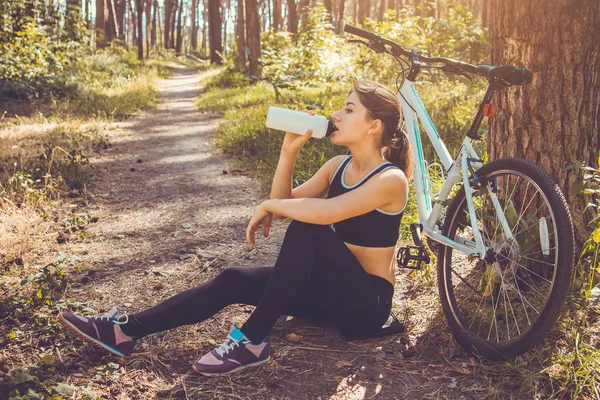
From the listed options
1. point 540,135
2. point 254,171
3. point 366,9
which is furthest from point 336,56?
point 366,9

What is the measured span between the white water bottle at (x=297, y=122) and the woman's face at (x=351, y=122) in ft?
0.32

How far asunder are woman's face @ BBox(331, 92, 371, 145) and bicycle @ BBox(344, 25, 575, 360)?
0.53m

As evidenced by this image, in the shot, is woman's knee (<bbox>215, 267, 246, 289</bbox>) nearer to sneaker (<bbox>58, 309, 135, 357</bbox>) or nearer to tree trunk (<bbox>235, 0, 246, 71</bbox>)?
sneaker (<bbox>58, 309, 135, 357</bbox>)

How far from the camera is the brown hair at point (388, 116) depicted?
2652 millimetres

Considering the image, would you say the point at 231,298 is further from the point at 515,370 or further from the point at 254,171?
the point at 254,171

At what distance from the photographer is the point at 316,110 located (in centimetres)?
740

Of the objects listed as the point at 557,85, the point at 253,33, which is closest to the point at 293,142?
the point at 557,85

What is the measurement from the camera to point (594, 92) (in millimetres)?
2832

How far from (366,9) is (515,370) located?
108 ft

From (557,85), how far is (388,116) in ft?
3.05

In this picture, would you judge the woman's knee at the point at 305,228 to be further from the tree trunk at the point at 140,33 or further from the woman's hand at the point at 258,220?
the tree trunk at the point at 140,33

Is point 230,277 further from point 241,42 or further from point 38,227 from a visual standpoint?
point 241,42

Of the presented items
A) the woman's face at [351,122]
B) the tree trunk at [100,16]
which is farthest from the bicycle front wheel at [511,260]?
the tree trunk at [100,16]

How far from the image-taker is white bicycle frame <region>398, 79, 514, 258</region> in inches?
99.0
